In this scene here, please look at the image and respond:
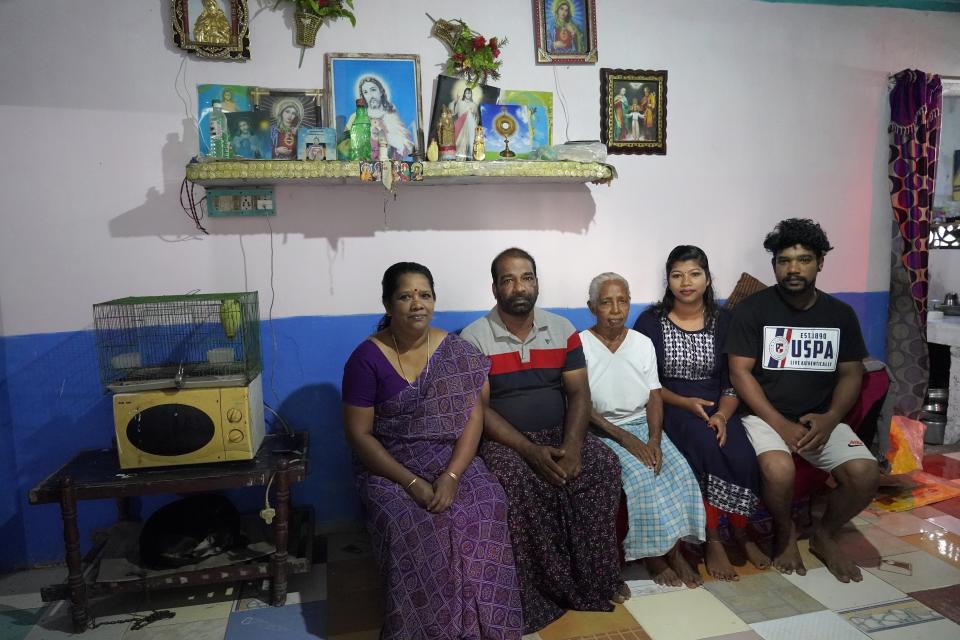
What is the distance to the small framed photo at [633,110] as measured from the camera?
3.34 m

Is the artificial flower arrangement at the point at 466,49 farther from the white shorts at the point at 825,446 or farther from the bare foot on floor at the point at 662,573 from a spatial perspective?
the bare foot on floor at the point at 662,573

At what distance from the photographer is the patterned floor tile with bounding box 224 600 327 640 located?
234 centimetres

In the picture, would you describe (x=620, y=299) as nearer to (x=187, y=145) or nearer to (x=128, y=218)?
(x=187, y=145)

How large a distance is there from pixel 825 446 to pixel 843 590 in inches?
25.1

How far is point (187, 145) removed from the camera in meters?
2.94

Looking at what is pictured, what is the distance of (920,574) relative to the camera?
104 inches

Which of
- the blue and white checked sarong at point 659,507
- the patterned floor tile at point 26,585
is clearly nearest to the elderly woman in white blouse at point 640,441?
the blue and white checked sarong at point 659,507

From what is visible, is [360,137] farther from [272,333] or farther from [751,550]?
[751,550]

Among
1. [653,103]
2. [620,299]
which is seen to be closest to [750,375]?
[620,299]

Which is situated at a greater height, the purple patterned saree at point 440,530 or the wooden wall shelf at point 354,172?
the wooden wall shelf at point 354,172

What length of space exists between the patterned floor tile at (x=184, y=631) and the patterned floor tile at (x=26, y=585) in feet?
2.06

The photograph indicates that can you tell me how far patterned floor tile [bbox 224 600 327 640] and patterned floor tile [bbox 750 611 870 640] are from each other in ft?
5.75

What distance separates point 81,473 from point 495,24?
9.76ft

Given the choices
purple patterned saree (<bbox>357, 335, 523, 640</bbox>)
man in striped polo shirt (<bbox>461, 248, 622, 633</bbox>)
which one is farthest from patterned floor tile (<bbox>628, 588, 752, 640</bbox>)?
purple patterned saree (<bbox>357, 335, 523, 640</bbox>)
